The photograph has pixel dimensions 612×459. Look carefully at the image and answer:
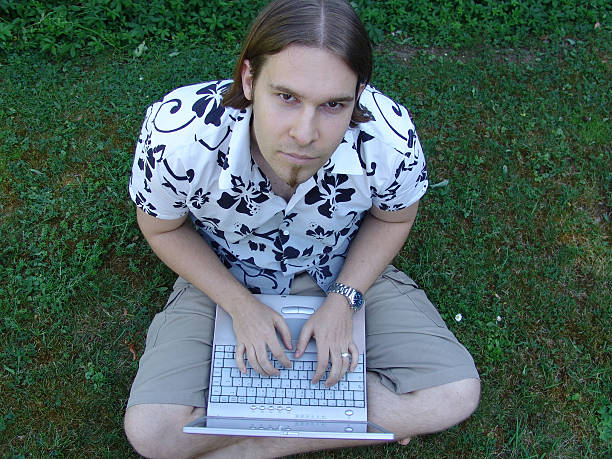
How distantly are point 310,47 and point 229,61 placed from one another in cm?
259

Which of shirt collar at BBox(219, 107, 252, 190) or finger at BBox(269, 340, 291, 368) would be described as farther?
finger at BBox(269, 340, 291, 368)

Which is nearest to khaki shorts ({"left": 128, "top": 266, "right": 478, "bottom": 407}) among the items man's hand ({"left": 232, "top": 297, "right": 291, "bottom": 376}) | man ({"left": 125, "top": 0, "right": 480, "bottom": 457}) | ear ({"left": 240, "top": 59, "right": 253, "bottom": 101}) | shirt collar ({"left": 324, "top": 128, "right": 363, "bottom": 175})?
man ({"left": 125, "top": 0, "right": 480, "bottom": 457})

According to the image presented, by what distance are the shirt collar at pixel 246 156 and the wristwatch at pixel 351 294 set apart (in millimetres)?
640

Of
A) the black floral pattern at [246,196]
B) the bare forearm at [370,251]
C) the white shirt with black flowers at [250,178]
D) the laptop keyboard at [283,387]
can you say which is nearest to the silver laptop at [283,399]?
the laptop keyboard at [283,387]

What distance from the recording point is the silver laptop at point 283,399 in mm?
2426

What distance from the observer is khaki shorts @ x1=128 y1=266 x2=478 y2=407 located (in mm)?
2553

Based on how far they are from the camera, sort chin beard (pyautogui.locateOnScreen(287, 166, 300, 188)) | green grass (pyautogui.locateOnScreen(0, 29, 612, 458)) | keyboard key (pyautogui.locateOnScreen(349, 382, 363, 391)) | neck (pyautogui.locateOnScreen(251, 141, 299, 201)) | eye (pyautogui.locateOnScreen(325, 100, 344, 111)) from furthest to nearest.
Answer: green grass (pyautogui.locateOnScreen(0, 29, 612, 458)) < keyboard key (pyautogui.locateOnScreen(349, 382, 363, 391)) < neck (pyautogui.locateOnScreen(251, 141, 299, 201)) < chin beard (pyautogui.locateOnScreen(287, 166, 300, 188)) < eye (pyautogui.locateOnScreen(325, 100, 344, 111))

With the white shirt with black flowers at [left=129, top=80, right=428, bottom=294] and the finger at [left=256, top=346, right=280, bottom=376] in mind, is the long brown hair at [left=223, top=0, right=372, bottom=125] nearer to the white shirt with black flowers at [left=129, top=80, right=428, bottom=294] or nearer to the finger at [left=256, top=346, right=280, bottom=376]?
the white shirt with black flowers at [left=129, top=80, right=428, bottom=294]

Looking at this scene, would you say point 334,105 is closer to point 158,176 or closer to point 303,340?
point 158,176

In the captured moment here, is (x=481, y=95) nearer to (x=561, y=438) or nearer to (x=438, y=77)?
(x=438, y=77)

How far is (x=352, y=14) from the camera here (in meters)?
1.86

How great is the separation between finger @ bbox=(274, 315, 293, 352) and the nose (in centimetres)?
97

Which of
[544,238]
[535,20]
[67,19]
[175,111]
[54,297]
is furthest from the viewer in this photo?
[535,20]

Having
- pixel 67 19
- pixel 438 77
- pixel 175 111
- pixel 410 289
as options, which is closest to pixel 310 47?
pixel 175 111
